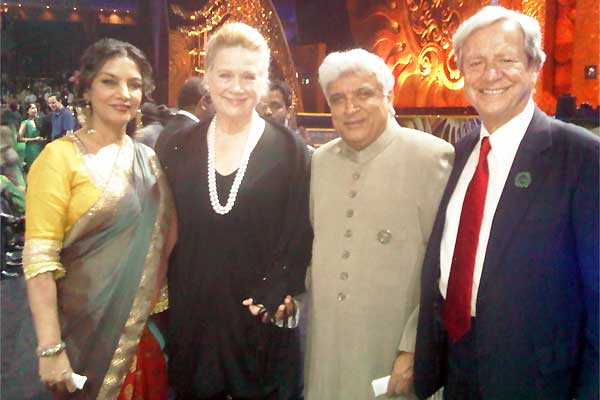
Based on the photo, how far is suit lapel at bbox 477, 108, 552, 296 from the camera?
4.23ft

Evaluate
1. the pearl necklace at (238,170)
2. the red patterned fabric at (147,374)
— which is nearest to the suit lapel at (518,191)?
the pearl necklace at (238,170)

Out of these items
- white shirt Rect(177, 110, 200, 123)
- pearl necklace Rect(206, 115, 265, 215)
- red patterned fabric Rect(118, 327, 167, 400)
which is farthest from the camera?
white shirt Rect(177, 110, 200, 123)

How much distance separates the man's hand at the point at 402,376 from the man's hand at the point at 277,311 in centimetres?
36

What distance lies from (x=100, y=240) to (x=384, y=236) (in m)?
0.84

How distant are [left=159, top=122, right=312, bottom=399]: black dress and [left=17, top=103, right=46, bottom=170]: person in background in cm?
263

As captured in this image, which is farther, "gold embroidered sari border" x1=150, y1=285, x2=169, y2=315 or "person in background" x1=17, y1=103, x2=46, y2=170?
"person in background" x1=17, y1=103, x2=46, y2=170

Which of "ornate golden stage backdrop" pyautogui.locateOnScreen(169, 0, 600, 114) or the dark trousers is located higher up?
"ornate golden stage backdrop" pyautogui.locateOnScreen(169, 0, 600, 114)

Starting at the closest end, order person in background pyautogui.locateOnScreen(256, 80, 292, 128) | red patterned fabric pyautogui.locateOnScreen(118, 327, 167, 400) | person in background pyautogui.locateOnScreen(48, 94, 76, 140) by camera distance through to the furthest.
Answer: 1. red patterned fabric pyautogui.locateOnScreen(118, 327, 167, 400)
2. person in background pyautogui.locateOnScreen(256, 80, 292, 128)
3. person in background pyautogui.locateOnScreen(48, 94, 76, 140)

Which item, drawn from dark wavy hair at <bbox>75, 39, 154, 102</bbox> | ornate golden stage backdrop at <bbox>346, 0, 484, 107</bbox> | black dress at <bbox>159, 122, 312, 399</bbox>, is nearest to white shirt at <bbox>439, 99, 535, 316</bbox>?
black dress at <bbox>159, 122, 312, 399</bbox>

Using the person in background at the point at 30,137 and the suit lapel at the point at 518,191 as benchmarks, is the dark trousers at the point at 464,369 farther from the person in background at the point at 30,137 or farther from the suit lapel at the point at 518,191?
the person in background at the point at 30,137

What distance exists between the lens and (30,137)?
411 centimetres

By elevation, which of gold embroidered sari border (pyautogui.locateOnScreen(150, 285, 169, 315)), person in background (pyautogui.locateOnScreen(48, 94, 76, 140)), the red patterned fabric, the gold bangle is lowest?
the red patterned fabric

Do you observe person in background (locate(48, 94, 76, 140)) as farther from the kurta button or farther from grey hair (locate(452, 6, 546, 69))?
grey hair (locate(452, 6, 546, 69))

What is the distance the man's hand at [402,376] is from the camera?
5.28ft
